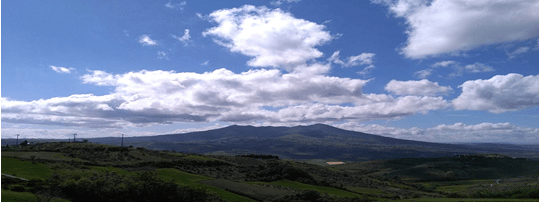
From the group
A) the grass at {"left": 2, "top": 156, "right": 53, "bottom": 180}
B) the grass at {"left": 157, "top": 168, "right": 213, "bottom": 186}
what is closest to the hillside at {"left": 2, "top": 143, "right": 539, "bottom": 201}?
the grass at {"left": 2, "top": 156, "right": 53, "bottom": 180}

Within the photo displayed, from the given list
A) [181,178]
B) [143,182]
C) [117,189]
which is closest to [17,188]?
[117,189]

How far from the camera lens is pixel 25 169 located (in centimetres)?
4244

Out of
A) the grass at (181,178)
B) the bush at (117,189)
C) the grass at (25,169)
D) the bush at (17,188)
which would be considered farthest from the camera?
the grass at (181,178)

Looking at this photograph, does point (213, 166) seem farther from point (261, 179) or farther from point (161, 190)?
point (161, 190)

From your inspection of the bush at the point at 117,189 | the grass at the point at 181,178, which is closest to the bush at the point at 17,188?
the bush at the point at 117,189

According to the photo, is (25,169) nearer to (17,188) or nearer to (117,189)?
(17,188)

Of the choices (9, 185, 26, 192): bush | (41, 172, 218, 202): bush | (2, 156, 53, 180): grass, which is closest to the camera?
(9, 185, 26, 192): bush

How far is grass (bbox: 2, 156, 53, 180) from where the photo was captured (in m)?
39.1

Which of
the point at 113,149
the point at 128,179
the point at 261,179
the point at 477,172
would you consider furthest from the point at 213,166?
the point at 477,172

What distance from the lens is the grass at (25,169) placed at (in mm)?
39116

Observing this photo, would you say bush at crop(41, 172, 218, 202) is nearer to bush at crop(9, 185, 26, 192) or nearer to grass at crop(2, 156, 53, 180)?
bush at crop(9, 185, 26, 192)

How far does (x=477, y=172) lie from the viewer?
18638 centimetres

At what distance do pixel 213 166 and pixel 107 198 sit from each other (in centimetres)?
5177

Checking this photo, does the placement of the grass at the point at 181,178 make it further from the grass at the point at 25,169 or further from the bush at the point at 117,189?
the grass at the point at 25,169
